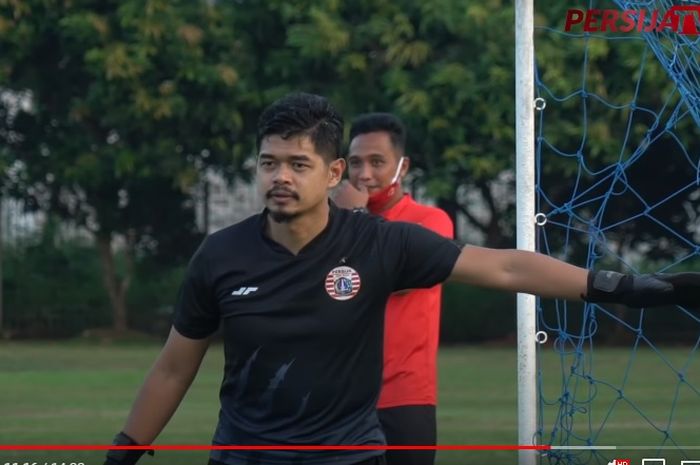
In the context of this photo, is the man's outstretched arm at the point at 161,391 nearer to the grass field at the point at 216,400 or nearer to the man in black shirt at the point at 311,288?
the man in black shirt at the point at 311,288

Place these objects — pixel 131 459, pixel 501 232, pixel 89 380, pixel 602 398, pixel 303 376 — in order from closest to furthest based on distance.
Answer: pixel 303 376 < pixel 131 459 < pixel 602 398 < pixel 89 380 < pixel 501 232

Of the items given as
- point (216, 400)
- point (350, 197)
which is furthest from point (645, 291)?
point (216, 400)

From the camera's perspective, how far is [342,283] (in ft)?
16.1

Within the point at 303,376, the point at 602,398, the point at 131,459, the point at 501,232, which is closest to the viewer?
the point at 303,376

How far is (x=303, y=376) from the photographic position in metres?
4.86

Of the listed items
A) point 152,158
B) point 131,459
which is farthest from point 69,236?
point 131,459

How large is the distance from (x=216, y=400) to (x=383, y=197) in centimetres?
864

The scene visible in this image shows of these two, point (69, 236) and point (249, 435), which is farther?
point (69, 236)

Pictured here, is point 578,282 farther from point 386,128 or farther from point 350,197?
point 386,128

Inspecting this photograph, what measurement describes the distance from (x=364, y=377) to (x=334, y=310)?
0.24 metres

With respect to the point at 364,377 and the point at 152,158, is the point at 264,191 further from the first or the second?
the point at 152,158

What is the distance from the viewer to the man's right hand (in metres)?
7.15

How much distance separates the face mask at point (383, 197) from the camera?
7.62 meters

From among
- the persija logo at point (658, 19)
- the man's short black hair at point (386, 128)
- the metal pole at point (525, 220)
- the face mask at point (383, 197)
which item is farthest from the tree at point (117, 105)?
the face mask at point (383, 197)
